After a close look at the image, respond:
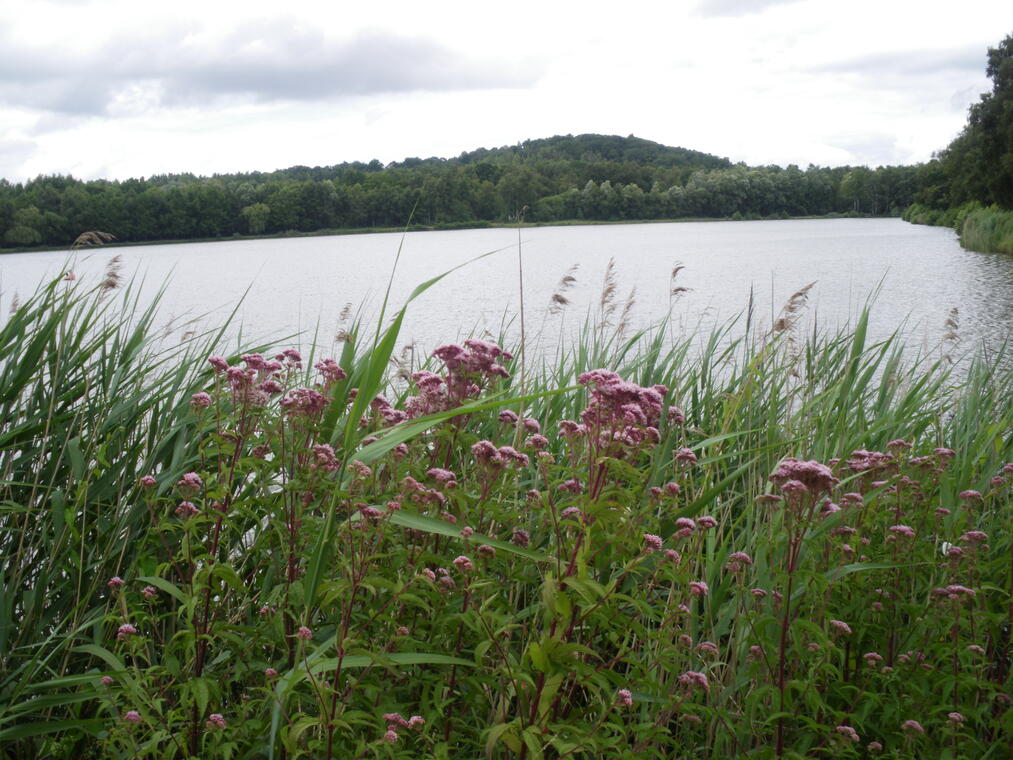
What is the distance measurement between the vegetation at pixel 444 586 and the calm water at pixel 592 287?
212 cm

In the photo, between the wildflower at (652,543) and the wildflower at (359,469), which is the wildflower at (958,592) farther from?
the wildflower at (359,469)

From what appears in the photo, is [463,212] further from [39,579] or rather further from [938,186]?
[39,579]

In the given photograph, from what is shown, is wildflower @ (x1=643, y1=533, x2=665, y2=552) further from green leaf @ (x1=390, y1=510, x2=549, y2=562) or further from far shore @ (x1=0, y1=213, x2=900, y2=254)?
far shore @ (x1=0, y1=213, x2=900, y2=254)

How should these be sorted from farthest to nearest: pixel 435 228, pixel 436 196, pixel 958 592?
1. pixel 435 228
2. pixel 436 196
3. pixel 958 592

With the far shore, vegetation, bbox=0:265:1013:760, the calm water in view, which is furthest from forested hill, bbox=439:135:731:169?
vegetation, bbox=0:265:1013:760

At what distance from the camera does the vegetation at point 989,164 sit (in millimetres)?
35519

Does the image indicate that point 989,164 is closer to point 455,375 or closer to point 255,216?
point 255,216

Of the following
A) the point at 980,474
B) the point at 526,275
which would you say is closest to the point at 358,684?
the point at 980,474

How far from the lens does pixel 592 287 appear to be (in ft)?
67.1

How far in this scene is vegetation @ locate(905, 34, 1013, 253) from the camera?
117 ft

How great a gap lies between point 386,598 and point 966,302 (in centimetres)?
1775

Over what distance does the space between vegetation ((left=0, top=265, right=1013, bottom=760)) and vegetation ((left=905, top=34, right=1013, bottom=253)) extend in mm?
35369

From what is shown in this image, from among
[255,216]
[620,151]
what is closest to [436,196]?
[255,216]

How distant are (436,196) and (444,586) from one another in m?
49.4
